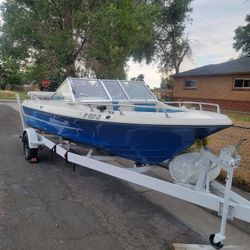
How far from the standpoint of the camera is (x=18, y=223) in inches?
175

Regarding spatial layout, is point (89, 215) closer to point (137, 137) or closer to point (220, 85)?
point (137, 137)

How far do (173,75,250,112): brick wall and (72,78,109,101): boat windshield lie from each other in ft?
62.8

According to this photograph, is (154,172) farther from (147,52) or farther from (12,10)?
(147,52)

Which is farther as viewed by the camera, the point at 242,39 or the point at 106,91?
the point at 242,39

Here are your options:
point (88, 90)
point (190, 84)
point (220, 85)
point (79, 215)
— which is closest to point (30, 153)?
point (88, 90)

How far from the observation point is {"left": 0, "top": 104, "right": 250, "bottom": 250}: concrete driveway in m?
4.06

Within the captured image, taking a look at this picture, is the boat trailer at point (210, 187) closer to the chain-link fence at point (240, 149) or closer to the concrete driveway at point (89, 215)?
the concrete driveway at point (89, 215)

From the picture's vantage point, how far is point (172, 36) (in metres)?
40.8

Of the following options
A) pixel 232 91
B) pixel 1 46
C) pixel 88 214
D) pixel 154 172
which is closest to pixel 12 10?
pixel 1 46

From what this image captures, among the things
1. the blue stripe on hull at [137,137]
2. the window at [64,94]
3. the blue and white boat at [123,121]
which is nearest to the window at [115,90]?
the blue and white boat at [123,121]

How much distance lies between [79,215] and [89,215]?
0.44ft

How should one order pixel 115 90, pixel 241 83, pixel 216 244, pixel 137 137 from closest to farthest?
pixel 216 244 < pixel 137 137 < pixel 115 90 < pixel 241 83

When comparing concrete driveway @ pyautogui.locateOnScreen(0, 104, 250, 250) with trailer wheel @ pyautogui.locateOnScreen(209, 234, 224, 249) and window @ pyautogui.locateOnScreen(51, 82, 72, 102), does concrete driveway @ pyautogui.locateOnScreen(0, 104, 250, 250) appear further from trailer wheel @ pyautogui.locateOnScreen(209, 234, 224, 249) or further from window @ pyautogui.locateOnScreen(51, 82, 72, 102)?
window @ pyautogui.locateOnScreen(51, 82, 72, 102)

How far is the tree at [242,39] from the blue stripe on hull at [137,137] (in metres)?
50.4
